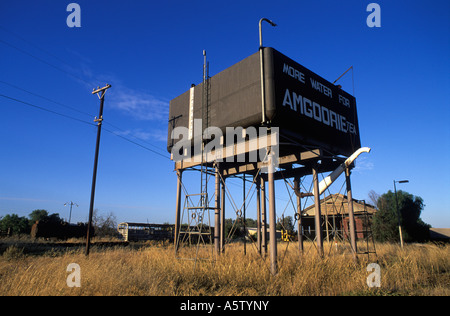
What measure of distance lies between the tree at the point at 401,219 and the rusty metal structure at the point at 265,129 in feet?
69.4

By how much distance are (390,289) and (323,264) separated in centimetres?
224

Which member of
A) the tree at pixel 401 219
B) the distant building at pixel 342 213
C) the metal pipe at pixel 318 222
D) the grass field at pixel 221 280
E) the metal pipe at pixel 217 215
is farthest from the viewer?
the tree at pixel 401 219

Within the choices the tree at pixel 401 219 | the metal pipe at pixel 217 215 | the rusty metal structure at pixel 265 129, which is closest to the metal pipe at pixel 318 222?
the rusty metal structure at pixel 265 129

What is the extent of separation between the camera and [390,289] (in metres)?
9.01

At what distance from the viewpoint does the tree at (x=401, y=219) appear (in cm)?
3092

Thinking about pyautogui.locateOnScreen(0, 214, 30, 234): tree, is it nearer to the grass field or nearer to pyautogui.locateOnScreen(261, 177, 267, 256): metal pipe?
the grass field

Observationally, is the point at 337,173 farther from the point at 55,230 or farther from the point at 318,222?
the point at 55,230

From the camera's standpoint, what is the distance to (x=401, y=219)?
32.3m

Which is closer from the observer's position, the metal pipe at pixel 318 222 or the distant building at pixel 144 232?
the metal pipe at pixel 318 222

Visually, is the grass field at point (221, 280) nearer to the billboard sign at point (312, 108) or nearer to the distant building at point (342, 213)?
the billboard sign at point (312, 108)

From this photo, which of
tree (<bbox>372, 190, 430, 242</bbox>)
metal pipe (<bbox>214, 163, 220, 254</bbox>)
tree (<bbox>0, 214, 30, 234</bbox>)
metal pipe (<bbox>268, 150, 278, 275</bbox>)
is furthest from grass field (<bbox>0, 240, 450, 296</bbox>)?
tree (<bbox>0, 214, 30, 234</bbox>)
